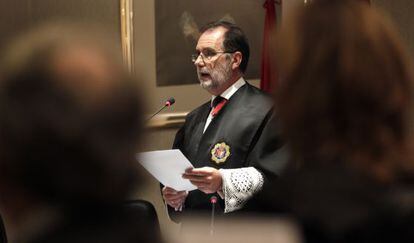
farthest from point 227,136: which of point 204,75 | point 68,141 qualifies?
point 68,141

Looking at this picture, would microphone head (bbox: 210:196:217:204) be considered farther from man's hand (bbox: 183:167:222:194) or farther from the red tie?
the red tie

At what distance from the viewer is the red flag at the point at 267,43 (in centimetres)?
500

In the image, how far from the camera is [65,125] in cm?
83

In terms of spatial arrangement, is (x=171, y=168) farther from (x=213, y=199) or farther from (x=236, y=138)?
(x=236, y=138)

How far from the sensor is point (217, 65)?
136 inches

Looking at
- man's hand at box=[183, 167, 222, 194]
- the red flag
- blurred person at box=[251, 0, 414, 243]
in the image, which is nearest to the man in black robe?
man's hand at box=[183, 167, 222, 194]

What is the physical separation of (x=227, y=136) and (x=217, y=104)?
0.21m

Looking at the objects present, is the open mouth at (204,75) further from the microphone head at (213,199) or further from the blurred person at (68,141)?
the blurred person at (68,141)

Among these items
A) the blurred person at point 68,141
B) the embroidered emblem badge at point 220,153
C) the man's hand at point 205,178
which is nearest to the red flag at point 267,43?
the embroidered emblem badge at point 220,153

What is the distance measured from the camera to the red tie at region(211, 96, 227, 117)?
348cm

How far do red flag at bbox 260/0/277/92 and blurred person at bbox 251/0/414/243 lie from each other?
3.76 m

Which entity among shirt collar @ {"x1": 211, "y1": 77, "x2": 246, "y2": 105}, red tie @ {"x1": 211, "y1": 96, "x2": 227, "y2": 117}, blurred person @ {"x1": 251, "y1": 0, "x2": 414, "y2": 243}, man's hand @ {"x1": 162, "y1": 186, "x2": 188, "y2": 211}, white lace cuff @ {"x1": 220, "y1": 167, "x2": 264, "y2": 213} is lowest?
man's hand @ {"x1": 162, "y1": 186, "x2": 188, "y2": 211}

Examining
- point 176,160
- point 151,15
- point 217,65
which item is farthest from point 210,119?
point 151,15

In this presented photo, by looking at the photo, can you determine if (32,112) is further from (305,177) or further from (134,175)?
(305,177)
